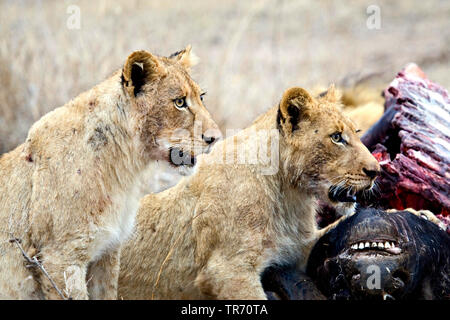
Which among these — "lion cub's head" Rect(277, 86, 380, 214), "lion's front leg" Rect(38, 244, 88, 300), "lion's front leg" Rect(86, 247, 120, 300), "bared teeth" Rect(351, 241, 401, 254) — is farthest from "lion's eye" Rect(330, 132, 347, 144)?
"lion's front leg" Rect(38, 244, 88, 300)

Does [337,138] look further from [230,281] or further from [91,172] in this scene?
[91,172]

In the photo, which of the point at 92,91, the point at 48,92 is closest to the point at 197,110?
the point at 92,91

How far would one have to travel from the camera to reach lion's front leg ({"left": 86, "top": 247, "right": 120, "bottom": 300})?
462 cm

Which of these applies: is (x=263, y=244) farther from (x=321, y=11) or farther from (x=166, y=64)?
(x=321, y=11)

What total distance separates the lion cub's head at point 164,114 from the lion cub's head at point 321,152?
0.59 metres

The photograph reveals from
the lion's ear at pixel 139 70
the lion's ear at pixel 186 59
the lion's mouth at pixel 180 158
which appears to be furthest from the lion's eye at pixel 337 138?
the lion's ear at pixel 139 70

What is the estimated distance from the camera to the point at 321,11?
1730 cm

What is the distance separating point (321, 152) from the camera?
486 cm

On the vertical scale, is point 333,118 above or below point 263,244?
above

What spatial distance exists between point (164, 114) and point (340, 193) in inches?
51.6

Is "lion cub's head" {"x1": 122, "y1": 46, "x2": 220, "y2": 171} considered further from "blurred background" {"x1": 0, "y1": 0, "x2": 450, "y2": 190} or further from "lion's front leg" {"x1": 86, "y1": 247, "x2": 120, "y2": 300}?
"lion's front leg" {"x1": 86, "y1": 247, "x2": 120, "y2": 300}

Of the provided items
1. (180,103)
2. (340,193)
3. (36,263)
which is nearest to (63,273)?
(36,263)

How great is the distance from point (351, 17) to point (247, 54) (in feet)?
11.5

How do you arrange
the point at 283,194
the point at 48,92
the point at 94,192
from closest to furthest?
the point at 94,192
the point at 283,194
the point at 48,92
